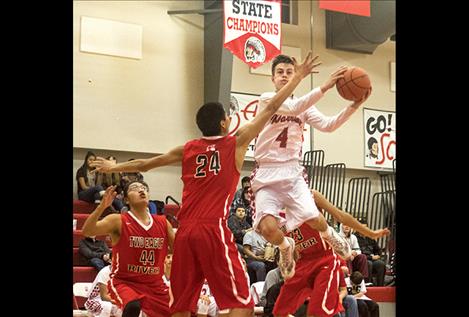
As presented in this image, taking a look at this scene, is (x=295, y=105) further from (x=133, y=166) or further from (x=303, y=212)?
(x=133, y=166)

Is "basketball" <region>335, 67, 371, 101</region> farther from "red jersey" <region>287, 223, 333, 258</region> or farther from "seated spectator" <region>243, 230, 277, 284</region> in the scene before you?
"seated spectator" <region>243, 230, 277, 284</region>

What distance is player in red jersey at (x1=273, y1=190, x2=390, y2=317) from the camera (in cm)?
562

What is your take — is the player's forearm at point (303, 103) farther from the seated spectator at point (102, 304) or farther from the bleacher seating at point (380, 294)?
the bleacher seating at point (380, 294)

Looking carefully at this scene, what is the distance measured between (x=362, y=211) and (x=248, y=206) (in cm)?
376

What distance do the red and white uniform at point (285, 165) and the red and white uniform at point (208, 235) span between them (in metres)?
0.75

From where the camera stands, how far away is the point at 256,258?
32.7 feet

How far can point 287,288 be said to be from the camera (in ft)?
18.8

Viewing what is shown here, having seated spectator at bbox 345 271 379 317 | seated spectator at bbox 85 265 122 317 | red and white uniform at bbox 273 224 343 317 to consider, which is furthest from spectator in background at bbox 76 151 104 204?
red and white uniform at bbox 273 224 343 317

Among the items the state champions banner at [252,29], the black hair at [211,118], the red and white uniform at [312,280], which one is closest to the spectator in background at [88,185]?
the state champions banner at [252,29]

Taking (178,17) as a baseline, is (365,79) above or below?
below
